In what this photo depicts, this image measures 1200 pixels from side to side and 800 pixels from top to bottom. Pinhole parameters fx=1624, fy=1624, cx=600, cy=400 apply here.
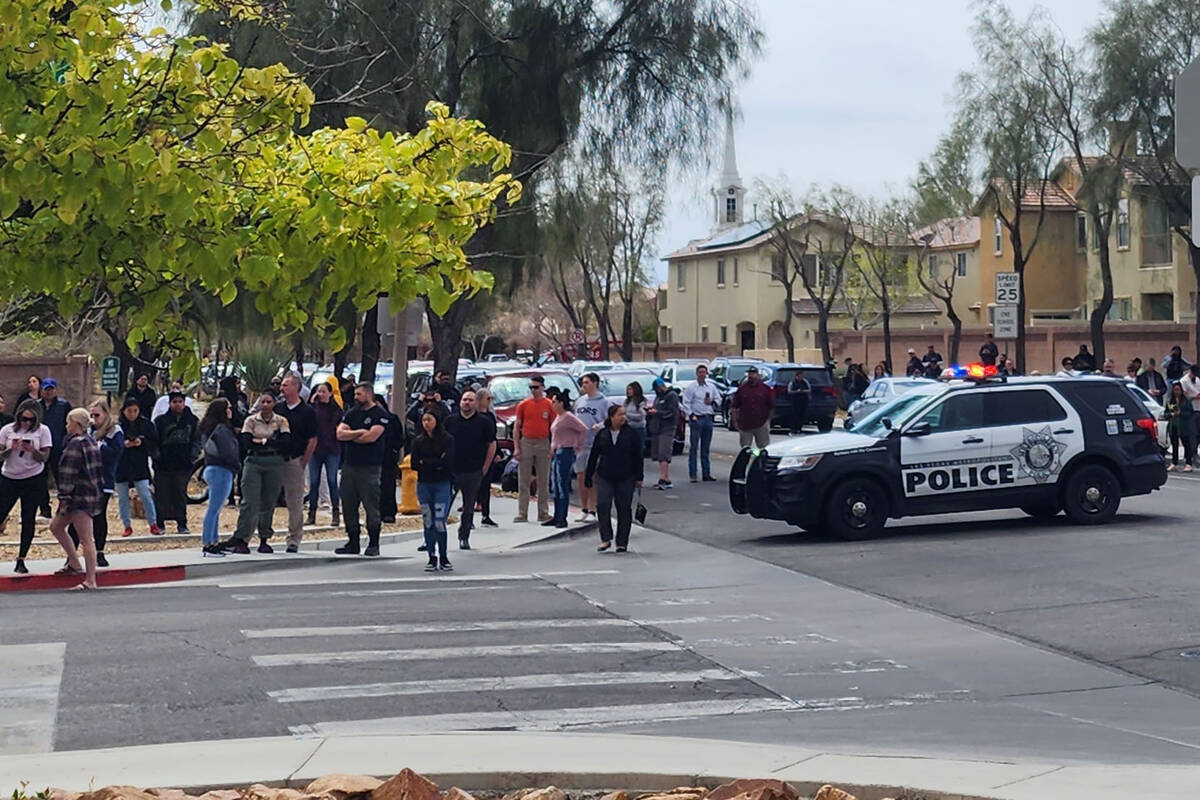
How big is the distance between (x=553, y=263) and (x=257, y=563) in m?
23.7

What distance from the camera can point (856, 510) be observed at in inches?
739

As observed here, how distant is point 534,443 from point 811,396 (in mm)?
19663

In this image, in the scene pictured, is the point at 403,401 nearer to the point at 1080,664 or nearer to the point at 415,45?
the point at 415,45

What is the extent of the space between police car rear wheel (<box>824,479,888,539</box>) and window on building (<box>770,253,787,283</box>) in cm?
5079

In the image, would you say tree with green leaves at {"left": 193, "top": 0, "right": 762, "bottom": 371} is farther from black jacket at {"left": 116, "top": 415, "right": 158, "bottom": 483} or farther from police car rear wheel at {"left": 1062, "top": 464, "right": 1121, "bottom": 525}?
police car rear wheel at {"left": 1062, "top": 464, "right": 1121, "bottom": 525}

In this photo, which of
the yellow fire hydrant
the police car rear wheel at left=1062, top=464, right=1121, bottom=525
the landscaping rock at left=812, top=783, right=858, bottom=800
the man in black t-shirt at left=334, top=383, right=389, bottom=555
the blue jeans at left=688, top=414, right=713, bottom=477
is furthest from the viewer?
the blue jeans at left=688, top=414, right=713, bottom=477

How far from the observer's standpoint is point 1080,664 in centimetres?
1169

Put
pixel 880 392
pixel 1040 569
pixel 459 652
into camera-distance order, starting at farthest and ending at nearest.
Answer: pixel 880 392 → pixel 1040 569 → pixel 459 652

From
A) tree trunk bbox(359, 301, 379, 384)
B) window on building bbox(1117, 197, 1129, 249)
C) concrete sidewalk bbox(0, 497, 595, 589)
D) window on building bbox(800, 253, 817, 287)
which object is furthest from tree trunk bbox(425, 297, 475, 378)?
window on building bbox(800, 253, 817, 287)

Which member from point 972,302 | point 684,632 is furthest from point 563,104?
point 972,302

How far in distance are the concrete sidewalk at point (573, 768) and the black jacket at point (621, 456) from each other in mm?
9727

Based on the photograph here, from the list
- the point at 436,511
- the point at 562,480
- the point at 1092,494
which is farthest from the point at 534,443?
the point at 1092,494

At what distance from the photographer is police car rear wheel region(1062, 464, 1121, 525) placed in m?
19.3

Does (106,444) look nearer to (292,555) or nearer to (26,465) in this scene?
(26,465)
